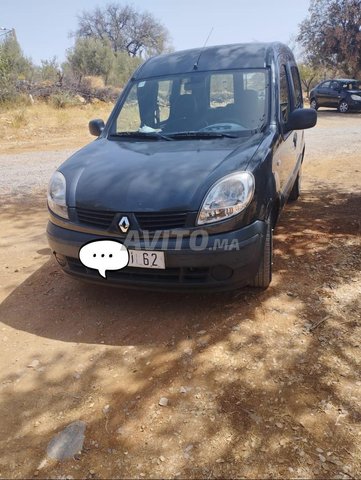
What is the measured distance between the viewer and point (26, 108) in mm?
15695

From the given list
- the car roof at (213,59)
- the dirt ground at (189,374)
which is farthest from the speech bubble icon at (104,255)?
the car roof at (213,59)

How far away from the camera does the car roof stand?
379cm

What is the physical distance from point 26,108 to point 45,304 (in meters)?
14.4

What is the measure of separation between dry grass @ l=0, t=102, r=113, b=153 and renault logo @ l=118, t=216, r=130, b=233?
9.68m

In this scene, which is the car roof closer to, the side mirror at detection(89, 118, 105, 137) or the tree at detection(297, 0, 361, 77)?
the side mirror at detection(89, 118, 105, 137)

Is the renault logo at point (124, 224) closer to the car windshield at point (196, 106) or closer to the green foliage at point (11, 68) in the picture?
the car windshield at point (196, 106)

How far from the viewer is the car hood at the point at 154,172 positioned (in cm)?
264

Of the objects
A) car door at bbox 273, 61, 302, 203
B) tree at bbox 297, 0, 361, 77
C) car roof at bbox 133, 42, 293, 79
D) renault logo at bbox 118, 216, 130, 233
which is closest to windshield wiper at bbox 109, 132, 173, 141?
car roof at bbox 133, 42, 293, 79

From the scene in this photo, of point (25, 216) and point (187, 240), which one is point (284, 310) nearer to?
point (187, 240)

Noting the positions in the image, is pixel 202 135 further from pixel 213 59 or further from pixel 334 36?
pixel 334 36

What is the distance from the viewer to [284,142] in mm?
3762

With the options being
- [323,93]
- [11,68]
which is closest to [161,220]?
[11,68]

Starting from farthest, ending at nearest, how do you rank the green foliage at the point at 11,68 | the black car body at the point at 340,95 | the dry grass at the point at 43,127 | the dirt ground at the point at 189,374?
the black car body at the point at 340,95
the green foliage at the point at 11,68
the dry grass at the point at 43,127
the dirt ground at the point at 189,374

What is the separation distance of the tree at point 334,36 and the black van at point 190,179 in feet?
68.2
